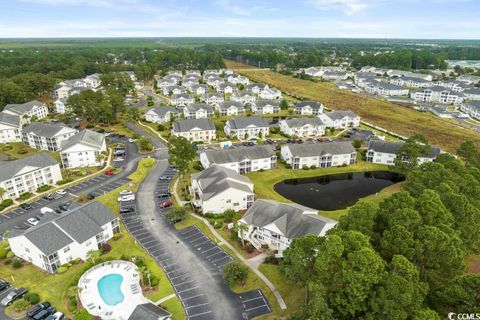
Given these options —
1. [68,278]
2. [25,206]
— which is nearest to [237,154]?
[68,278]

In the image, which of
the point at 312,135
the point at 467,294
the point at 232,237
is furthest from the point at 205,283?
the point at 312,135

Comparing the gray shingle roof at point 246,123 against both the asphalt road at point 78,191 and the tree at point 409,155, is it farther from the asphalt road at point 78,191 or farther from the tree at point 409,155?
the tree at point 409,155

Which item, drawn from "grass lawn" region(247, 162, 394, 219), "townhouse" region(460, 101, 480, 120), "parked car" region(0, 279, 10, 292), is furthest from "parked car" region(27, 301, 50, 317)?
"townhouse" region(460, 101, 480, 120)

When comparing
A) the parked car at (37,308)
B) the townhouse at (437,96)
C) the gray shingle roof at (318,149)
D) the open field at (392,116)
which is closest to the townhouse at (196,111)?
the gray shingle roof at (318,149)

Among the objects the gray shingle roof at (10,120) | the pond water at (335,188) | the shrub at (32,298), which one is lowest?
the shrub at (32,298)

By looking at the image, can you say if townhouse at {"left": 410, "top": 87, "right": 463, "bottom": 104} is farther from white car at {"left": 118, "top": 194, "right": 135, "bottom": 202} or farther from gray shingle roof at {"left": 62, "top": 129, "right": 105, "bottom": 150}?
white car at {"left": 118, "top": 194, "right": 135, "bottom": 202}

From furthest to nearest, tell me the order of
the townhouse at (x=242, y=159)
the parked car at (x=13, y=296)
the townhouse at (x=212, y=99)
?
the townhouse at (x=212, y=99) → the townhouse at (x=242, y=159) → the parked car at (x=13, y=296)
